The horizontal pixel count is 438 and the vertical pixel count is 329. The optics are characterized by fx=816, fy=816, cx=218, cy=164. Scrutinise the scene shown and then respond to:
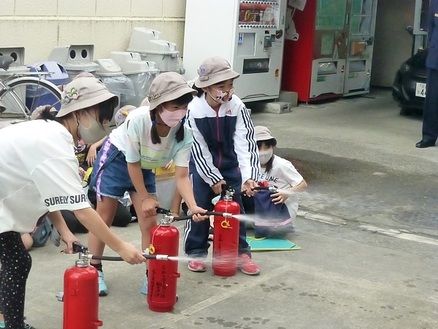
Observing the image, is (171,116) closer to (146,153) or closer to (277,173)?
(146,153)

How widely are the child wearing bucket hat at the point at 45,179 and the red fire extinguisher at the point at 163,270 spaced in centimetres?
64

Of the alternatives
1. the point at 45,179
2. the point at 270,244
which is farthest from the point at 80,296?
the point at 270,244

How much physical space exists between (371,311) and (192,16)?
22.9ft

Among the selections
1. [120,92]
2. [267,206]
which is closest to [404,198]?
[267,206]

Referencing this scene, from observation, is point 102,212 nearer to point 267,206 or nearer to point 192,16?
point 267,206

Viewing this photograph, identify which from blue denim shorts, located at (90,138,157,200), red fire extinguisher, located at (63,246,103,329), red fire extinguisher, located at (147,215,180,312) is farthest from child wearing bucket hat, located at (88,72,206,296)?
red fire extinguisher, located at (63,246,103,329)

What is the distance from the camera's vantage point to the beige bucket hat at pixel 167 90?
4.36m

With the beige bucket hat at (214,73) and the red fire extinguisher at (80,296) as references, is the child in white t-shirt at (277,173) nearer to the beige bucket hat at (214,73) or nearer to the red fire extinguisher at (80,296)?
the beige bucket hat at (214,73)

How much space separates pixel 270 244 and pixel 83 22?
190 inches

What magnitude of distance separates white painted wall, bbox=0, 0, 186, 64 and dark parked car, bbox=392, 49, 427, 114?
3.30m

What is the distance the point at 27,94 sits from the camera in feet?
26.6

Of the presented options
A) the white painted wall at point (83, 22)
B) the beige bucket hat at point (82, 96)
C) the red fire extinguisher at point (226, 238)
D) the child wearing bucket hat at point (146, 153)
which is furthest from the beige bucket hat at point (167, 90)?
the white painted wall at point (83, 22)

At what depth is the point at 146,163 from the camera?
4598 mm

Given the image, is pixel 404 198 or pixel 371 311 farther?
pixel 404 198
